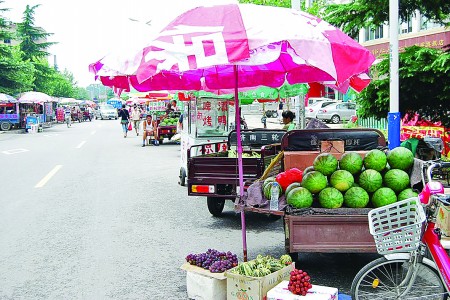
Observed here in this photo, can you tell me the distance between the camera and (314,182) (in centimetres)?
569

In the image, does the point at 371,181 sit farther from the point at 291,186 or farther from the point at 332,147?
the point at 332,147

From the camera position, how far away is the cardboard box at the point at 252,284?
458cm

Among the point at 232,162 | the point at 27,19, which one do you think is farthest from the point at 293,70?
the point at 27,19

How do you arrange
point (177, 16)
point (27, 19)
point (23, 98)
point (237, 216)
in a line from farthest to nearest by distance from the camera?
point (27, 19), point (23, 98), point (237, 216), point (177, 16)

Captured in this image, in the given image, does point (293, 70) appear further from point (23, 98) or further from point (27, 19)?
point (27, 19)

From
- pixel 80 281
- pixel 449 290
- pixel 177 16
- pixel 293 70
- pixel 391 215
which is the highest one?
pixel 177 16

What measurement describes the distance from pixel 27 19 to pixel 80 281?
210ft

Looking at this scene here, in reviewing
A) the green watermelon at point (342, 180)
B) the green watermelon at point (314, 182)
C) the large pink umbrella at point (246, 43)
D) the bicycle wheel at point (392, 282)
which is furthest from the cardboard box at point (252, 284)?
the large pink umbrella at point (246, 43)

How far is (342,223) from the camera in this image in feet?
17.6

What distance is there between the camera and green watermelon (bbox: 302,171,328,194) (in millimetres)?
5684

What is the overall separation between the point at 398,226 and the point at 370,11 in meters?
8.06

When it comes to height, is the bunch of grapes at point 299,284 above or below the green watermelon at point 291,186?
below

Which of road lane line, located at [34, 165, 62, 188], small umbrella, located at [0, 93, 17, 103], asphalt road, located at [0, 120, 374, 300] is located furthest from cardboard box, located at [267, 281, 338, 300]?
small umbrella, located at [0, 93, 17, 103]

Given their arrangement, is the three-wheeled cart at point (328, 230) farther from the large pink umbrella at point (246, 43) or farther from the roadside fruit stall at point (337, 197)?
the large pink umbrella at point (246, 43)
